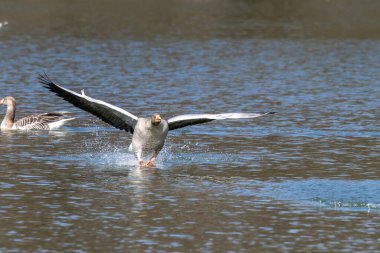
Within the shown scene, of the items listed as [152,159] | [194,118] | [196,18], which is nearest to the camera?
[194,118]

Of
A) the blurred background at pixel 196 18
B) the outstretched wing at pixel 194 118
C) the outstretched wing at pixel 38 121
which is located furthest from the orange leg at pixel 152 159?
the blurred background at pixel 196 18

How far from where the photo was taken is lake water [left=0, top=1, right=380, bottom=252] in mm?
13805

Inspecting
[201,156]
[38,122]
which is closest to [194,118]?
[201,156]

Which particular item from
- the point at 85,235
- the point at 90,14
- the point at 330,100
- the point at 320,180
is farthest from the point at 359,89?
the point at 90,14

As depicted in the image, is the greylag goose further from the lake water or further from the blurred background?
the blurred background

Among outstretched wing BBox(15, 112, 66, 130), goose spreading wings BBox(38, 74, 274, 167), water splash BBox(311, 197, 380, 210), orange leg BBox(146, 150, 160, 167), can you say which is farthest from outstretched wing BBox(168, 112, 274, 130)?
outstretched wing BBox(15, 112, 66, 130)

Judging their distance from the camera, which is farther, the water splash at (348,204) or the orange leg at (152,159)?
the orange leg at (152,159)

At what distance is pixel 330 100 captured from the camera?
96.4 ft

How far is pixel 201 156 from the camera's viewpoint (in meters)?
20.3

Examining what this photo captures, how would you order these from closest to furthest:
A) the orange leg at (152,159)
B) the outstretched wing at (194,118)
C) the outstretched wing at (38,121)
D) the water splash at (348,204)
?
the water splash at (348,204) → the outstretched wing at (194,118) → the orange leg at (152,159) → the outstretched wing at (38,121)

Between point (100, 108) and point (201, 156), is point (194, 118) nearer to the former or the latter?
point (201, 156)

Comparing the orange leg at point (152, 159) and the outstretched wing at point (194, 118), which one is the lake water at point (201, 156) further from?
the outstretched wing at point (194, 118)

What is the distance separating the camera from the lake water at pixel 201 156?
13.8 metres

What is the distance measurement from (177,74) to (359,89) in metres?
6.60
